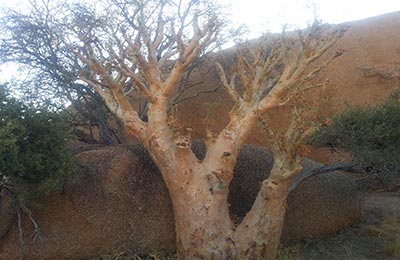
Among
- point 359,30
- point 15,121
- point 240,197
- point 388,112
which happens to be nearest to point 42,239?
point 15,121

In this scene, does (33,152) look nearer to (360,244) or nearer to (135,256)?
(135,256)

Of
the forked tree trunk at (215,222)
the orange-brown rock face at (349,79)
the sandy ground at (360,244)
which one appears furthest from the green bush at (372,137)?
the orange-brown rock face at (349,79)

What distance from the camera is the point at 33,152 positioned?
860 cm

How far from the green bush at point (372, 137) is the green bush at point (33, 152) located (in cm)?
520

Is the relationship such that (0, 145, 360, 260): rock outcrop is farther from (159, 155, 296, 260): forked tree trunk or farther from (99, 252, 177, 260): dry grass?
(159, 155, 296, 260): forked tree trunk

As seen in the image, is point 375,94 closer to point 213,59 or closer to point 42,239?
point 213,59

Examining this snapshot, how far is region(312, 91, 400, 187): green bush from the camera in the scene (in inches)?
375

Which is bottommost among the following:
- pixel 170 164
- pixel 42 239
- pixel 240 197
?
pixel 240 197

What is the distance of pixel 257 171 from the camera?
11000 millimetres

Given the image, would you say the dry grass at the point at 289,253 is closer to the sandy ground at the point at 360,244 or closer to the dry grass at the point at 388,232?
the sandy ground at the point at 360,244

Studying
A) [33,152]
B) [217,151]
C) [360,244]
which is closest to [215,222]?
[217,151]

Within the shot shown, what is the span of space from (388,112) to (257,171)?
297 centimetres

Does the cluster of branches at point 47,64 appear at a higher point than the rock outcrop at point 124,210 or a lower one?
higher

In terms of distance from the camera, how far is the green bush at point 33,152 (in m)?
8.38
